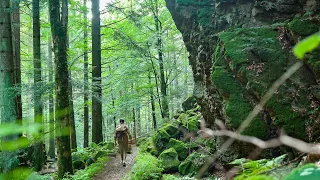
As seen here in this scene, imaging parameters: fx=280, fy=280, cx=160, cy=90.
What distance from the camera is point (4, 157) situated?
5.72 meters

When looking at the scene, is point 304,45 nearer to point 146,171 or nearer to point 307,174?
point 307,174

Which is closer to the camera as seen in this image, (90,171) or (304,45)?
(304,45)

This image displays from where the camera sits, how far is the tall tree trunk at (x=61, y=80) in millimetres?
7672

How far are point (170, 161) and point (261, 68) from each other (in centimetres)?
463

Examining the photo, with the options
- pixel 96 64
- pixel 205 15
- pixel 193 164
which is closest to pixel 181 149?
pixel 193 164

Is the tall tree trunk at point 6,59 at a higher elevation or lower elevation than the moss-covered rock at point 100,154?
higher

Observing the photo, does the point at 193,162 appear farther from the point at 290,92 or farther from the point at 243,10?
the point at 243,10

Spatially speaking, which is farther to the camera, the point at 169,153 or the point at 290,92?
the point at 169,153

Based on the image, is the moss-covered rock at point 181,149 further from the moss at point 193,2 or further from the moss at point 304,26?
the moss at point 304,26

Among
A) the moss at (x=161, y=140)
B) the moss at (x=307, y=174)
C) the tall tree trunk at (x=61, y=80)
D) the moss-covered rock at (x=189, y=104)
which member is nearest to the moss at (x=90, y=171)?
the tall tree trunk at (x=61, y=80)

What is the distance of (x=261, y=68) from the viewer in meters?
6.34

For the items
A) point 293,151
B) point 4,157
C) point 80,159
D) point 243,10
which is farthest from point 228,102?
point 80,159

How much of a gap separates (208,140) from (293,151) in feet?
13.8

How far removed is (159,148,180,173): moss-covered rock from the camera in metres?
9.13
